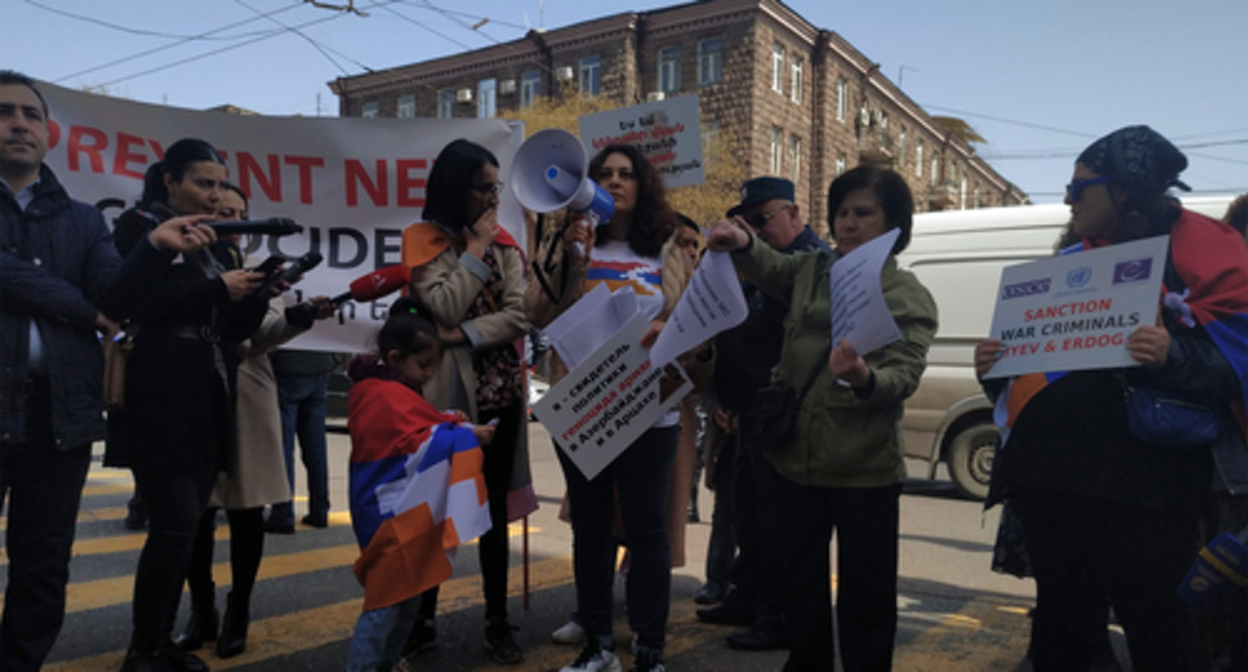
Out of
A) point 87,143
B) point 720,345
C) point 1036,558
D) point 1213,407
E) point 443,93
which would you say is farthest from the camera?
point 443,93

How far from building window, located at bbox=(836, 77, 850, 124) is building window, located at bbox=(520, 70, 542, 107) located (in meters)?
10.5

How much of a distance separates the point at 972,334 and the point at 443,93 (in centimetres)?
3073

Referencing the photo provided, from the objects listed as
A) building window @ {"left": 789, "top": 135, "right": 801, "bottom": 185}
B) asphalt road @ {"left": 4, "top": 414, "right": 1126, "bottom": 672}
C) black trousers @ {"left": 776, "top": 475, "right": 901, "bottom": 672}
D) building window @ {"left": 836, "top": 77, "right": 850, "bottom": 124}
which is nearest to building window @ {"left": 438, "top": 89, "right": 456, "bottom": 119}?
building window @ {"left": 789, "top": 135, "right": 801, "bottom": 185}

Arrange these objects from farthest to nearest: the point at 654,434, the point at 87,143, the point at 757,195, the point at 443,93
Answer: the point at 443,93 < the point at 87,143 < the point at 757,195 < the point at 654,434

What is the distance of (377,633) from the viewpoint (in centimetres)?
277

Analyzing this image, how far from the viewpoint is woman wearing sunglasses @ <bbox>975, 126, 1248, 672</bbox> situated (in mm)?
2229

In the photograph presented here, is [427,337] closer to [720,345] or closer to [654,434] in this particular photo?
[654,434]

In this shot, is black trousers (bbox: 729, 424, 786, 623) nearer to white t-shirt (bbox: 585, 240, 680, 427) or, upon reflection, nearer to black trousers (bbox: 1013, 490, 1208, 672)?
white t-shirt (bbox: 585, 240, 680, 427)

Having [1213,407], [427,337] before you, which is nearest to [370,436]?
[427,337]

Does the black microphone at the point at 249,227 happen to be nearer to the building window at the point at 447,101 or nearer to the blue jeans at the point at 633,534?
the blue jeans at the point at 633,534

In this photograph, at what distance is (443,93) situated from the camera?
35625mm

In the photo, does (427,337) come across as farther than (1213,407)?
Yes

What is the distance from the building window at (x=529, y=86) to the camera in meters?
32.6

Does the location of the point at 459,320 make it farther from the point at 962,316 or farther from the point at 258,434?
the point at 962,316
